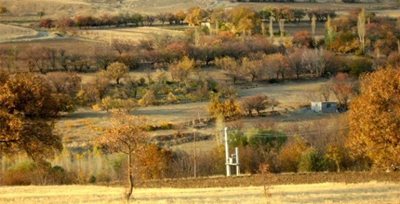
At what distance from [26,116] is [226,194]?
731cm

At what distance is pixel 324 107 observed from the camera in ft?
171

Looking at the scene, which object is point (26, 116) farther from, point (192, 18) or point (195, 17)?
point (192, 18)

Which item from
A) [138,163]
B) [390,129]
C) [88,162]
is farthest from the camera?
[88,162]

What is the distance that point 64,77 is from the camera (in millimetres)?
56906

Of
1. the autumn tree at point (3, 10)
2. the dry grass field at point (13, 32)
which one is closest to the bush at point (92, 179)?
the dry grass field at point (13, 32)

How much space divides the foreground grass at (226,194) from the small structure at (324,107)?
2387cm

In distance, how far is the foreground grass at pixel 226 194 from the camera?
24609 millimetres

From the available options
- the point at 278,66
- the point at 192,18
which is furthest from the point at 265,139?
the point at 192,18

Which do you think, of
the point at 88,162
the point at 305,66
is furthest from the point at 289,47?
the point at 88,162

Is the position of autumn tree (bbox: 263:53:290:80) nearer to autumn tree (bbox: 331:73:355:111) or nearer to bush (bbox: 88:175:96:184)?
autumn tree (bbox: 331:73:355:111)

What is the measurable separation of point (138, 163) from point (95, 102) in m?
19.7

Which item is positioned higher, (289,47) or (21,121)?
(21,121)

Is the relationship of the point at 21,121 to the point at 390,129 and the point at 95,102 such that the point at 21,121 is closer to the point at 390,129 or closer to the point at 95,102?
the point at 390,129

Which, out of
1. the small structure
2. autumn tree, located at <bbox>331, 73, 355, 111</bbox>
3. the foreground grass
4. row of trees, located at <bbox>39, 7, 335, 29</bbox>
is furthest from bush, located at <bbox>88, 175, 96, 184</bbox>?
row of trees, located at <bbox>39, 7, 335, 29</bbox>
